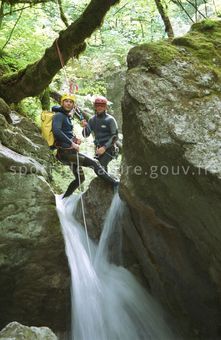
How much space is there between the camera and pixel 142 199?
5.56 meters

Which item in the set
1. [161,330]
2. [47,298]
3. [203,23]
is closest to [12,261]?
[47,298]

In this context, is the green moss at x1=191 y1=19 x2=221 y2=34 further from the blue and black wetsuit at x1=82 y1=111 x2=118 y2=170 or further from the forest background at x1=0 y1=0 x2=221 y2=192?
the blue and black wetsuit at x1=82 y1=111 x2=118 y2=170

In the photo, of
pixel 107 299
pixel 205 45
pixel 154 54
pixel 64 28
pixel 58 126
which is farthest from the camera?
pixel 64 28

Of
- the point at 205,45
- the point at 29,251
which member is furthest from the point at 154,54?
the point at 29,251

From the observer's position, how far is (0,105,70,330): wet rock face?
20.3 ft

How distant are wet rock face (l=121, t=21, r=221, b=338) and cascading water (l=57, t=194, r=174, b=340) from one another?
1.51 feet

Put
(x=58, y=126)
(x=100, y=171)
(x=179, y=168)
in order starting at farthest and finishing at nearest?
(x=100, y=171), (x=58, y=126), (x=179, y=168)

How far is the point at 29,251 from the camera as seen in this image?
627 cm

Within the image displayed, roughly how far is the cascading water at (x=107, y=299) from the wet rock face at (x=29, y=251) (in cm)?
32

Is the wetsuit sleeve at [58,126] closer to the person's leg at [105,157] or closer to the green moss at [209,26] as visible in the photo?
the person's leg at [105,157]

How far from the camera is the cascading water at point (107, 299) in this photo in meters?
6.47

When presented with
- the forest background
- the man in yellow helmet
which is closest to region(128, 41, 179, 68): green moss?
the man in yellow helmet

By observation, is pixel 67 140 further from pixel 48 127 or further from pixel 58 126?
pixel 48 127

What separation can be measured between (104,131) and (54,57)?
190cm
